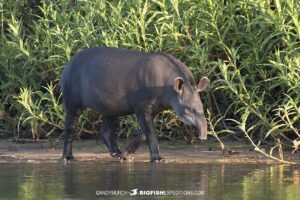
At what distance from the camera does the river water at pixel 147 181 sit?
982cm

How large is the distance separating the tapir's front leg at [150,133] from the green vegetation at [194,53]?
754 mm

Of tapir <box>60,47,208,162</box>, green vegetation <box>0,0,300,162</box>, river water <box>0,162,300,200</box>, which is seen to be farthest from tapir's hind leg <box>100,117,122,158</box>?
river water <box>0,162,300,200</box>

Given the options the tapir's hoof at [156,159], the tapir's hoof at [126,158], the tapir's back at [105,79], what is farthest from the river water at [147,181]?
the tapir's back at [105,79]

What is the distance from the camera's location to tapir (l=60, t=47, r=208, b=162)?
1227 cm

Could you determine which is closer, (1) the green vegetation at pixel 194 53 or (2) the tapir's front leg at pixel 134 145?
(1) the green vegetation at pixel 194 53

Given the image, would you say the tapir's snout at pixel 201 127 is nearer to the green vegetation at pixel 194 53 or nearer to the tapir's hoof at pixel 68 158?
the green vegetation at pixel 194 53

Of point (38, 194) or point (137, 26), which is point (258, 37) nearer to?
point (137, 26)

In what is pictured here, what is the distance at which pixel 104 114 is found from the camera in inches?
508

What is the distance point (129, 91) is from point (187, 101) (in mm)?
802

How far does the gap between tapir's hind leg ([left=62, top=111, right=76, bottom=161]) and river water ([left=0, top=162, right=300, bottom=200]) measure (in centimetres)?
40

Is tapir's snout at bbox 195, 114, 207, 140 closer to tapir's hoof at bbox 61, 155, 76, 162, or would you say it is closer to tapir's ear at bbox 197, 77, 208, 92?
tapir's ear at bbox 197, 77, 208, 92

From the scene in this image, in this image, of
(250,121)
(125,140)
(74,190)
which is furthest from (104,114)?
(74,190)

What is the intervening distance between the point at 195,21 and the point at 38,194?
4445 millimetres

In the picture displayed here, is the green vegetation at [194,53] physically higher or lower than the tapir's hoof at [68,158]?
higher
